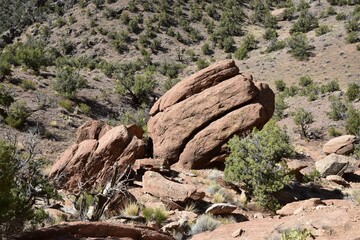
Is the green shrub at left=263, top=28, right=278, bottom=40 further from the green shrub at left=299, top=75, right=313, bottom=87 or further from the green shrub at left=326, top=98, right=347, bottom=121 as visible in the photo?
the green shrub at left=326, top=98, right=347, bottom=121

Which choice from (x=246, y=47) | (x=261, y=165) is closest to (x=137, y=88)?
(x=261, y=165)

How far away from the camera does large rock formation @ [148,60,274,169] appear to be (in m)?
20.1

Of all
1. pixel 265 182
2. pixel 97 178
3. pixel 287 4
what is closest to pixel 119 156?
pixel 97 178

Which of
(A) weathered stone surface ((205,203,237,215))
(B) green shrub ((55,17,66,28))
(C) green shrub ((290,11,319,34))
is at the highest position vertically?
(B) green shrub ((55,17,66,28))

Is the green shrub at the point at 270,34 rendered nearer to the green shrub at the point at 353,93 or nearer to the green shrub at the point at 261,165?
the green shrub at the point at 353,93

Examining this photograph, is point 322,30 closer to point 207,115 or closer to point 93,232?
point 207,115

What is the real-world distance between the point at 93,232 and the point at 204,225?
211 inches

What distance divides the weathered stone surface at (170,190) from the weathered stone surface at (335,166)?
12153 mm

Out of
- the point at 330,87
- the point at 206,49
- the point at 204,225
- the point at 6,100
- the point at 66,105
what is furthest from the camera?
the point at 206,49

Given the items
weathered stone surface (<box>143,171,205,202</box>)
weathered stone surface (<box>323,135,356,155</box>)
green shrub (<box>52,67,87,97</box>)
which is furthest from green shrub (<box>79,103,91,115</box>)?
weathered stone surface (<box>323,135,356,155</box>)

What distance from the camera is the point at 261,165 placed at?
1633cm

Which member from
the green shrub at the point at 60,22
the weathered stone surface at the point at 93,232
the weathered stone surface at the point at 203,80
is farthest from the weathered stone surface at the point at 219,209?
the green shrub at the point at 60,22

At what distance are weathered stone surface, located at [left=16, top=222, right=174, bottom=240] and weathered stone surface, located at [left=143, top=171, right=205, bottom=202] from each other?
574 cm

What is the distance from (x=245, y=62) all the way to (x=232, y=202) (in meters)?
43.3
